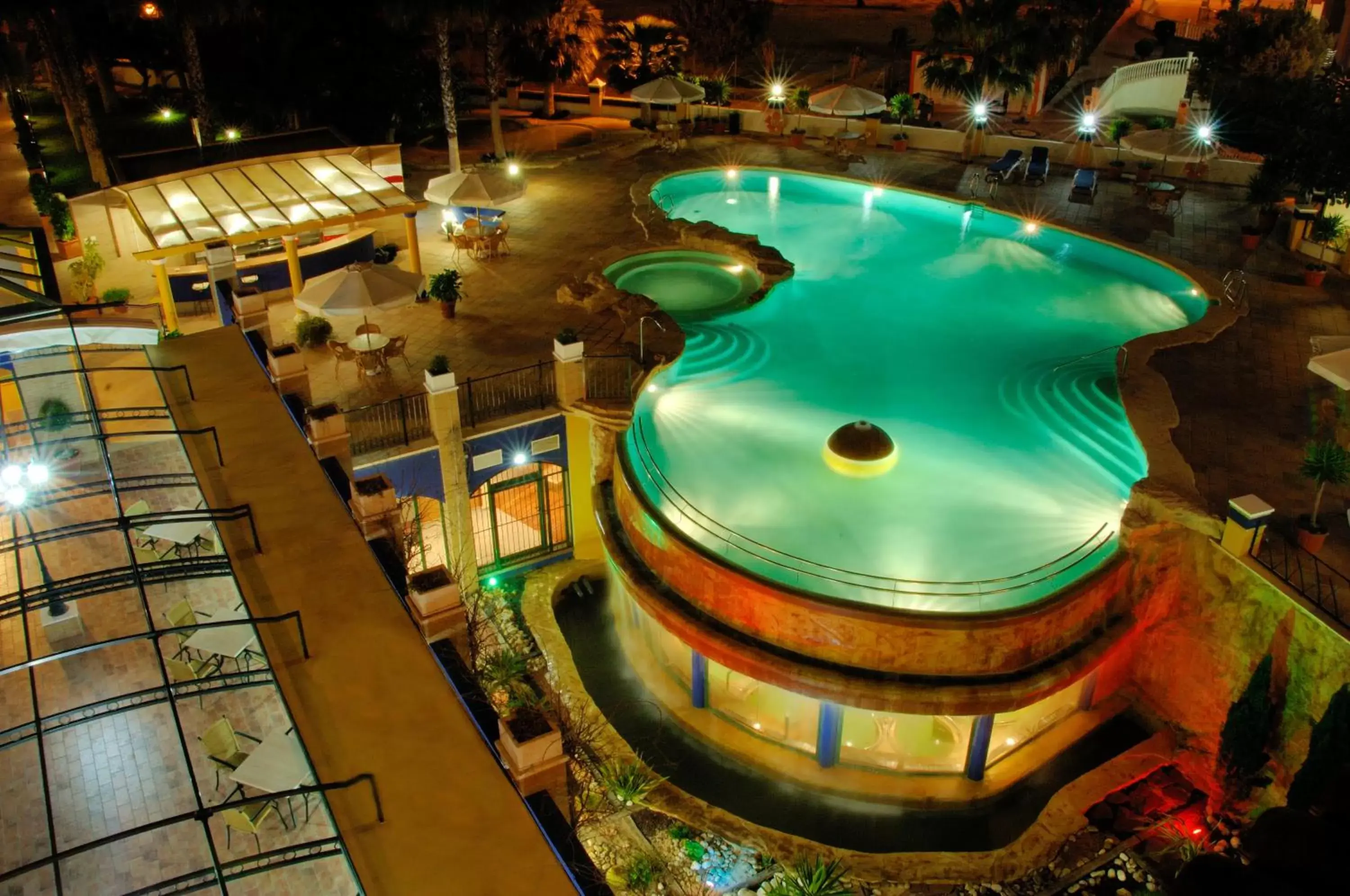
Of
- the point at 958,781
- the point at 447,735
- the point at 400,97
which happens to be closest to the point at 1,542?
the point at 447,735

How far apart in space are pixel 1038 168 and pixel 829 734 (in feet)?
62.4

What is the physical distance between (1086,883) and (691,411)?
9814 millimetres

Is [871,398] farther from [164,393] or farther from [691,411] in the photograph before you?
[164,393]

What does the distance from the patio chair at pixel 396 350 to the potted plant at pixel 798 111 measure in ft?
56.5

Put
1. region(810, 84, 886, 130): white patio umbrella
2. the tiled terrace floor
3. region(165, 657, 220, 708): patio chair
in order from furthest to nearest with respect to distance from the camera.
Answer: region(810, 84, 886, 130): white patio umbrella, region(165, 657, 220, 708): patio chair, the tiled terrace floor

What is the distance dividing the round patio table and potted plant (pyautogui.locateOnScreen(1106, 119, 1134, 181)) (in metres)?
21.1

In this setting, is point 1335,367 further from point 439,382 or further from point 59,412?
point 59,412

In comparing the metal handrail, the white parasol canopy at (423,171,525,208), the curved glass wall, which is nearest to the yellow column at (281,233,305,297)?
the white parasol canopy at (423,171,525,208)

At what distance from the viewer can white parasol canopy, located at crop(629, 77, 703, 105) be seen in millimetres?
31484

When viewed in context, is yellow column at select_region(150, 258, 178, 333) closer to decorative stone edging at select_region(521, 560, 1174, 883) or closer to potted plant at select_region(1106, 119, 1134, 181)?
decorative stone edging at select_region(521, 560, 1174, 883)

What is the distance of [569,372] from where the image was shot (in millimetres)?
18578

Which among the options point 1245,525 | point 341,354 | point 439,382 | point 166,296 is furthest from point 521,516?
point 1245,525

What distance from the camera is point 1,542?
10.4 m

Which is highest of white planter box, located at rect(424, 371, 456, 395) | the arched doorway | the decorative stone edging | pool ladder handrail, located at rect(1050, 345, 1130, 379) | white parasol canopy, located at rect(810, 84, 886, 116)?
white parasol canopy, located at rect(810, 84, 886, 116)
